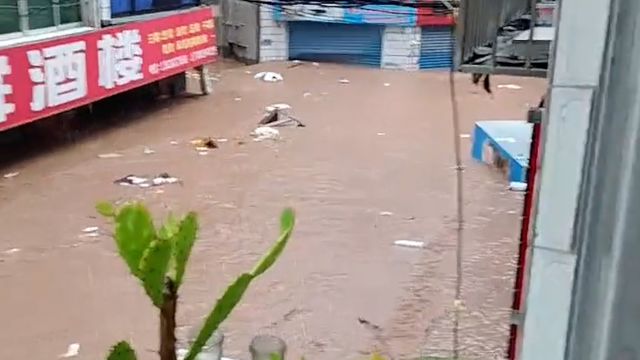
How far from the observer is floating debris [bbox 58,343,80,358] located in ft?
13.1

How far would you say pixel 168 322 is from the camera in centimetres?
152

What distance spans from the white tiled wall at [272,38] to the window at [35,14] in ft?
20.0

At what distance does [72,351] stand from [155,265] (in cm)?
288

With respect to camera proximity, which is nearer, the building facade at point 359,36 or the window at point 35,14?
the window at point 35,14

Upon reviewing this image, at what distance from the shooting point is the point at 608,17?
2.51ft

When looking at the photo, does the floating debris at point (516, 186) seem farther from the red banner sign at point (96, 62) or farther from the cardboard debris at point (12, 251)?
the red banner sign at point (96, 62)

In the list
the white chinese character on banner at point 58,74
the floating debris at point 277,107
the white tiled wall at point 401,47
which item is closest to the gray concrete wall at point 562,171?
the white chinese character on banner at point 58,74

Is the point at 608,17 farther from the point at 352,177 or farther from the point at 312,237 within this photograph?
the point at 352,177

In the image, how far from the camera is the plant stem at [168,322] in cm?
150

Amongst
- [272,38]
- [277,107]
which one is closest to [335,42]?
[272,38]

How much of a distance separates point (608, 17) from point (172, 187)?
20.0 feet

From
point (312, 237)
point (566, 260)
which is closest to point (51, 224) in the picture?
point (312, 237)

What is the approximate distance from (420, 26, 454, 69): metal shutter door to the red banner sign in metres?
4.46

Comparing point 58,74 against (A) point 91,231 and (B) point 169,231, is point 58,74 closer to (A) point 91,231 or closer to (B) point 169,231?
(A) point 91,231
